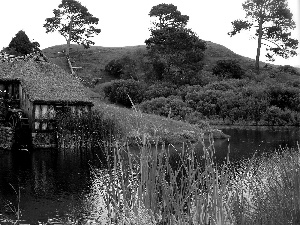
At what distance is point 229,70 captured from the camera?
223ft

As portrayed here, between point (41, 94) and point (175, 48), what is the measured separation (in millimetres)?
40847

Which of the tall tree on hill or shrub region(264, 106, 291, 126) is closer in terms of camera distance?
shrub region(264, 106, 291, 126)

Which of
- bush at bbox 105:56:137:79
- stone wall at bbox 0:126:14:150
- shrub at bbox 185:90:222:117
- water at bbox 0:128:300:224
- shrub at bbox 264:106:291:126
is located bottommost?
water at bbox 0:128:300:224

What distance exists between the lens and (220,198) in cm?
549

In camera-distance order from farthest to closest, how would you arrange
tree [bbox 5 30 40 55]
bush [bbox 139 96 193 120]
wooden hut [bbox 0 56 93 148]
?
tree [bbox 5 30 40 55]
bush [bbox 139 96 193 120]
wooden hut [bbox 0 56 93 148]

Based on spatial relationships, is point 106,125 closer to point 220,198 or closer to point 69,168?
point 69,168

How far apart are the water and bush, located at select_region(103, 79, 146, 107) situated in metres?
26.8

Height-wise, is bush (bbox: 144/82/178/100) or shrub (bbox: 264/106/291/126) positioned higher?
bush (bbox: 144/82/178/100)

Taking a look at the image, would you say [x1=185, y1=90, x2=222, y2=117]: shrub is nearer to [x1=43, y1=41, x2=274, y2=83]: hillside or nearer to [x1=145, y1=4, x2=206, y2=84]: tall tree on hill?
[x1=145, y1=4, x2=206, y2=84]: tall tree on hill

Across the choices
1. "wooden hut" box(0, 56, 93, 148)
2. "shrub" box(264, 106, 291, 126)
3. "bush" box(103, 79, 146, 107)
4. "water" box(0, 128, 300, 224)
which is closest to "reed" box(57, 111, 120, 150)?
"wooden hut" box(0, 56, 93, 148)

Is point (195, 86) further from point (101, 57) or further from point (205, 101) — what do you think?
point (101, 57)

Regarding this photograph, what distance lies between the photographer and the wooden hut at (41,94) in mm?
29344

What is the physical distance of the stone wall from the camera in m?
27.5

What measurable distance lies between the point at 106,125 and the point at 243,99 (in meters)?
29.0
